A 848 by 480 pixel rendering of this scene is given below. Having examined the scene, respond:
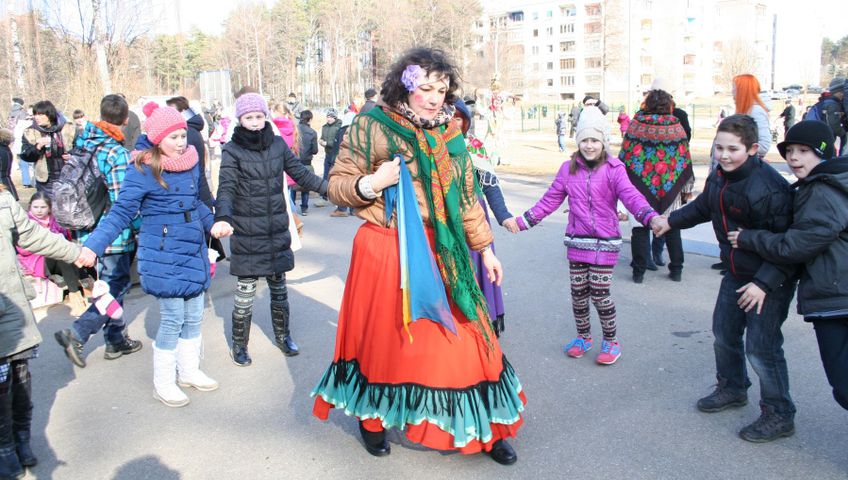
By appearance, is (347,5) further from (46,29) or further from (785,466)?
(785,466)

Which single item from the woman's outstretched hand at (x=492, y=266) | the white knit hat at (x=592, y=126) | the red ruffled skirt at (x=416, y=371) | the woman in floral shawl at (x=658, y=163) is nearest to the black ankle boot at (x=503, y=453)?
the red ruffled skirt at (x=416, y=371)

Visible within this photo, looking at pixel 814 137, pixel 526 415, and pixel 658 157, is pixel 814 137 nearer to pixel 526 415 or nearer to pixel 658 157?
pixel 526 415

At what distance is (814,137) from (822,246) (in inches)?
22.6

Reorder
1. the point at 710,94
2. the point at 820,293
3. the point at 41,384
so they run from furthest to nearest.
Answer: the point at 710,94
the point at 41,384
the point at 820,293

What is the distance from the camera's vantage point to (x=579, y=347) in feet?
17.1

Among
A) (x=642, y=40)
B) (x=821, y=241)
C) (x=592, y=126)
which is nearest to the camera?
(x=821, y=241)

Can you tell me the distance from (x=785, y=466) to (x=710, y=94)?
108963 millimetres

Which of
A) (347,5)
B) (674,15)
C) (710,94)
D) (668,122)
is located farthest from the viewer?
(710,94)

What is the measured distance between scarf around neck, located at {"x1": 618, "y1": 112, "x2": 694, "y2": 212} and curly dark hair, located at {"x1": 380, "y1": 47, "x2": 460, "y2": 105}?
14.0 ft

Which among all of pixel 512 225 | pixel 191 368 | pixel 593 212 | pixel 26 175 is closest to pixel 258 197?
pixel 191 368

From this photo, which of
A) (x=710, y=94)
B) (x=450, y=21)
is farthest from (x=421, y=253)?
(x=710, y=94)

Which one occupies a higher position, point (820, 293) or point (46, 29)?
point (46, 29)

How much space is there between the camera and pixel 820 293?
132 inches

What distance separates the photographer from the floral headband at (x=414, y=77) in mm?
3396
